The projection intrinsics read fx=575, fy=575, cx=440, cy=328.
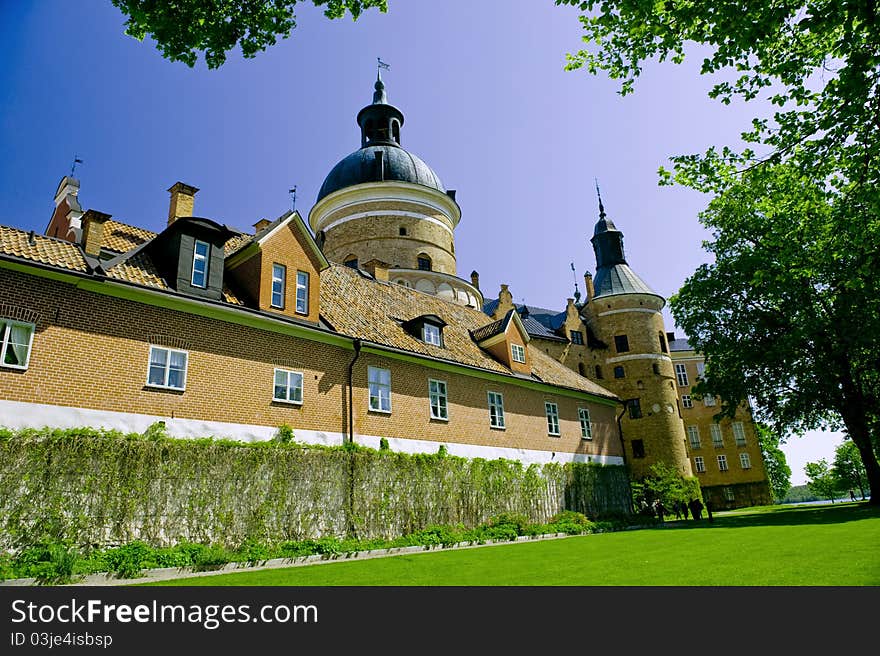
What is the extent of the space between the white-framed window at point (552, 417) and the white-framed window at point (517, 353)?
7.34 feet

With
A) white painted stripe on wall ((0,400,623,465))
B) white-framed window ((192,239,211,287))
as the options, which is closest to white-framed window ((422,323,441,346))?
white painted stripe on wall ((0,400,623,465))

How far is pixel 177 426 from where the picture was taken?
1362 centimetres

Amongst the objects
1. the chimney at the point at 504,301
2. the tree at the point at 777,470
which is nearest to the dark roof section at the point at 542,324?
the chimney at the point at 504,301

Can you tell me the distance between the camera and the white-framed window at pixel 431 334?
21.6m

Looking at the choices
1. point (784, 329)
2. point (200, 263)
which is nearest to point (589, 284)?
point (784, 329)

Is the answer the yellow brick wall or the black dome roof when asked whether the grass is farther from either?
the black dome roof

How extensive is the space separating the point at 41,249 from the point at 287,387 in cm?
665

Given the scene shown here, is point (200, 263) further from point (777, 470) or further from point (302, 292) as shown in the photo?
point (777, 470)

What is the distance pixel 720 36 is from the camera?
1030 cm

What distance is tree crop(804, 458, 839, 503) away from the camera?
7894 centimetres

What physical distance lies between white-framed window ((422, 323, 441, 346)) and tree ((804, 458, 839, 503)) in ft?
251

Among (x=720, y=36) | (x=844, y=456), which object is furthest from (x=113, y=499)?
(x=844, y=456)

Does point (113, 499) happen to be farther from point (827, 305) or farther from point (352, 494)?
point (827, 305)

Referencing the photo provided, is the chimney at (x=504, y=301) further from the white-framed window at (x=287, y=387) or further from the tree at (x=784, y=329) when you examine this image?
the white-framed window at (x=287, y=387)
